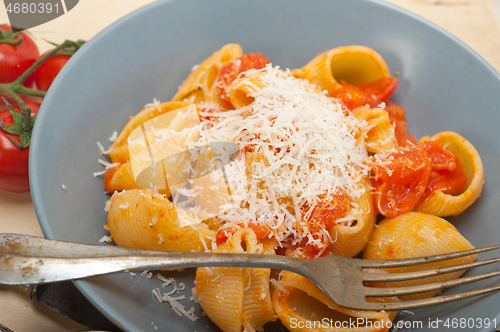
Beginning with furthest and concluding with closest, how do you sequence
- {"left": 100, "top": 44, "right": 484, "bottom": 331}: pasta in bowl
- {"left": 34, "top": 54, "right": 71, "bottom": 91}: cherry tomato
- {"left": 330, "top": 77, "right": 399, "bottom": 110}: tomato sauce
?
1. {"left": 34, "top": 54, "right": 71, "bottom": 91}: cherry tomato
2. {"left": 330, "top": 77, "right": 399, "bottom": 110}: tomato sauce
3. {"left": 100, "top": 44, "right": 484, "bottom": 331}: pasta in bowl

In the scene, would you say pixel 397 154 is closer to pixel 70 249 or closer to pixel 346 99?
pixel 346 99

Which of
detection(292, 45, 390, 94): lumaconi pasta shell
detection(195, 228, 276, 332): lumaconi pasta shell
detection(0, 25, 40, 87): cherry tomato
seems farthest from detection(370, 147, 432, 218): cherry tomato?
detection(0, 25, 40, 87): cherry tomato

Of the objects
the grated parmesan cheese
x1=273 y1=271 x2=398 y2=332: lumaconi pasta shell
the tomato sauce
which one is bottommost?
the grated parmesan cheese

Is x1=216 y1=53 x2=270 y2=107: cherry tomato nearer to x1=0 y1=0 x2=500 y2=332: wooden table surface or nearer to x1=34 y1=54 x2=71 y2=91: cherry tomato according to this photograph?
x1=34 y1=54 x2=71 y2=91: cherry tomato

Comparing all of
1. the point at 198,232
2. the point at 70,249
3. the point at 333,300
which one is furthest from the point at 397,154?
the point at 70,249

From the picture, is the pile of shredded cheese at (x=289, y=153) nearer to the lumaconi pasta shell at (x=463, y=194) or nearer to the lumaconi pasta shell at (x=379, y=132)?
the lumaconi pasta shell at (x=379, y=132)

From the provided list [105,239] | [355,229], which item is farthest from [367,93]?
[105,239]
